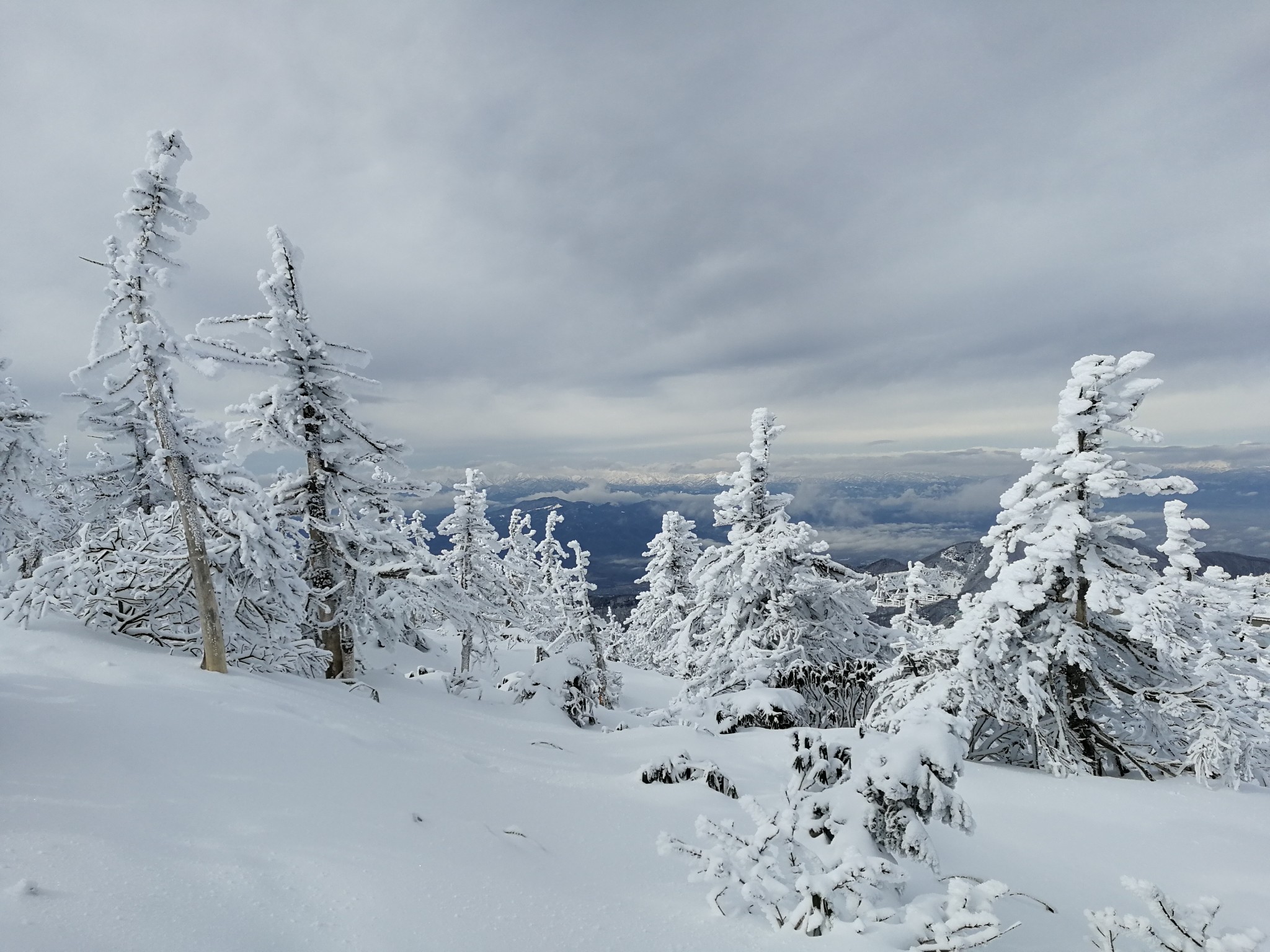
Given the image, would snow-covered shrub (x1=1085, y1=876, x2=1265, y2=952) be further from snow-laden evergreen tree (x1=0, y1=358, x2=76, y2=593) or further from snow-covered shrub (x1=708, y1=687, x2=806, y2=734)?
snow-laden evergreen tree (x1=0, y1=358, x2=76, y2=593)

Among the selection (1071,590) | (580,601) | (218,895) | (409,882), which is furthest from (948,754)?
(580,601)

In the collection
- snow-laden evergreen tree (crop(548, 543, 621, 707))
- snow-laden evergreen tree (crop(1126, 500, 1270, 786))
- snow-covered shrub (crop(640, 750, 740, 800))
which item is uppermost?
snow-laden evergreen tree (crop(1126, 500, 1270, 786))

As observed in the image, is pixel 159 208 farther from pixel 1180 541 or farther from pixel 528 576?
pixel 528 576

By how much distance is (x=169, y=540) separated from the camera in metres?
12.5

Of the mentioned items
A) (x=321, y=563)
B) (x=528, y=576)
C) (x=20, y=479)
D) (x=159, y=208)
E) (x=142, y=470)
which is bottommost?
(x=528, y=576)

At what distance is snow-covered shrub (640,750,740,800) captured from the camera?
8367 mm

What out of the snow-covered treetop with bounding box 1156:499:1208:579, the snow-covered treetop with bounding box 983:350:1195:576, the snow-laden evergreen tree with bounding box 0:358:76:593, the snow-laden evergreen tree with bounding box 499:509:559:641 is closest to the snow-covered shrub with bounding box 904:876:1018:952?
the snow-covered treetop with bounding box 983:350:1195:576

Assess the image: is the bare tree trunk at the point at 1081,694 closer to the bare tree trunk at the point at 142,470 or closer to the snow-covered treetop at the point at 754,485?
the snow-covered treetop at the point at 754,485

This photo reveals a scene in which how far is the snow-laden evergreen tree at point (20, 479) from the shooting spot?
35.4 ft

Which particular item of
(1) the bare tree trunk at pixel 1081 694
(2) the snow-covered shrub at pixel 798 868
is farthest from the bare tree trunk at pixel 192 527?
(1) the bare tree trunk at pixel 1081 694

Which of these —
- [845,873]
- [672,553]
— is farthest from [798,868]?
[672,553]

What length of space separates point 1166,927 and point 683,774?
5.58 meters

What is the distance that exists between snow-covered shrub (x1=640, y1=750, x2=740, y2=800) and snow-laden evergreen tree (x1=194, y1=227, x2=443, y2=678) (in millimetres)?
7204

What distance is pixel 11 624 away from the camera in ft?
30.2
